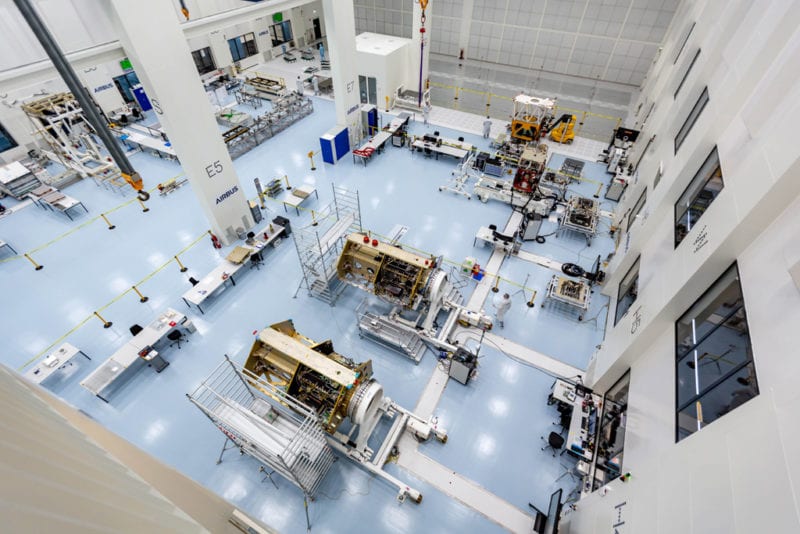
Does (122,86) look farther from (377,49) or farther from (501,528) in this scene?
(501,528)

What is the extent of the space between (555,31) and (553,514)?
87.2 ft

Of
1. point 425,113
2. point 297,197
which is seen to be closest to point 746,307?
point 297,197

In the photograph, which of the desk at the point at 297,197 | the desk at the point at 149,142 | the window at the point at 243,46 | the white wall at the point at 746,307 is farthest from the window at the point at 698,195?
the window at the point at 243,46

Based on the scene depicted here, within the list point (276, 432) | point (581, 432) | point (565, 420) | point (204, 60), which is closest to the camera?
point (276, 432)

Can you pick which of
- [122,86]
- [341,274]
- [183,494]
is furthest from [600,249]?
[122,86]

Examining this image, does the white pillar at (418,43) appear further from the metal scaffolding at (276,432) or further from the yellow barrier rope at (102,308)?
the metal scaffolding at (276,432)

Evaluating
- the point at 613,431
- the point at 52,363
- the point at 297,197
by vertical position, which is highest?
the point at 297,197

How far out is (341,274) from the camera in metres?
11.0

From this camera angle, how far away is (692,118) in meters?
10.1

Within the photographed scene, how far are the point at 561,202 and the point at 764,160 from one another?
33.0 feet

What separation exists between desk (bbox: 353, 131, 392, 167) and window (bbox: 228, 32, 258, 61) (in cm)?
1453

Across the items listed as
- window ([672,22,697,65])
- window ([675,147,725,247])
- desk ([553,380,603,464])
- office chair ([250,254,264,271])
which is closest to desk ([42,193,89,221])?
office chair ([250,254,264,271])

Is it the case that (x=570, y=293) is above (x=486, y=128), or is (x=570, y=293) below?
below

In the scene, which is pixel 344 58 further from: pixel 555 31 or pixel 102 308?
pixel 555 31
